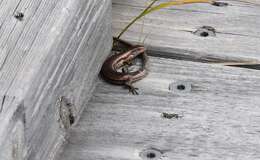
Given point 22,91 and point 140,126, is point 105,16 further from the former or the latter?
point 22,91

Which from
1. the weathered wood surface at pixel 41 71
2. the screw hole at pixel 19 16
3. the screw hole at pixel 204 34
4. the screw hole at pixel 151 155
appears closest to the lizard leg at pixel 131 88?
the weathered wood surface at pixel 41 71

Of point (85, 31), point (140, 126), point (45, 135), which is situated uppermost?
point (85, 31)

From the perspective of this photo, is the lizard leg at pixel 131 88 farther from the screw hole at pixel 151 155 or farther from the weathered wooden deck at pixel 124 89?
the screw hole at pixel 151 155

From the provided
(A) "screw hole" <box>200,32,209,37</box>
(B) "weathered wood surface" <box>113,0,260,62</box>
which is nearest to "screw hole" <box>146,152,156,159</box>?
(B) "weathered wood surface" <box>113,0,260,62</box>

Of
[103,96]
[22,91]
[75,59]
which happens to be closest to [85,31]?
[75,59]

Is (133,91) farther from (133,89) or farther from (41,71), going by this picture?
(41,71)

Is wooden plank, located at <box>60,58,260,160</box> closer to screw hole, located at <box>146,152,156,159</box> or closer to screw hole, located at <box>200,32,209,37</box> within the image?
screw hole, located at <box>146,152,156,159</box>
